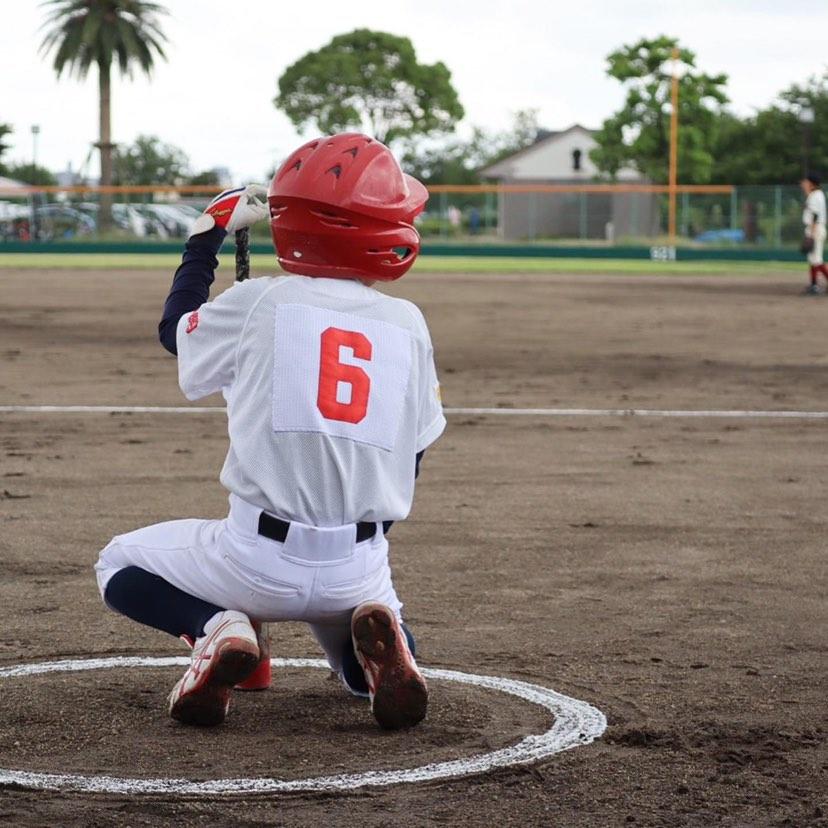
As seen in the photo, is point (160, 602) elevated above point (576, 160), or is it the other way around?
point (576, 160)

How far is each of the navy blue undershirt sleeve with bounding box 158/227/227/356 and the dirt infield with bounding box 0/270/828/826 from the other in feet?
3.05

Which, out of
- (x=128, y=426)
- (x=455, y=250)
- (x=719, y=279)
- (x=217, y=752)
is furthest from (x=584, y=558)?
(x=455, y=250)

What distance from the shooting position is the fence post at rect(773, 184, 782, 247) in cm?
4516

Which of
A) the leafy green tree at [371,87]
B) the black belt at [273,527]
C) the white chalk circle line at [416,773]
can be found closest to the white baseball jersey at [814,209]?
the white chalk circle line at [416,773]

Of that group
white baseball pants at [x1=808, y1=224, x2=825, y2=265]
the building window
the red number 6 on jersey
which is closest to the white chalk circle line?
the red number 6 on jersey

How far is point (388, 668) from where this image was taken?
374cm

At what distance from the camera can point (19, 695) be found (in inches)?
160

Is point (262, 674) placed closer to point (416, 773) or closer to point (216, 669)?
point (216, 669)

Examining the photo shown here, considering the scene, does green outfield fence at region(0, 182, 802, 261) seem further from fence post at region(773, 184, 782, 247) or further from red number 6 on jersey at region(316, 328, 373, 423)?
red number 6 on jersey at region(316, 328, 373, 423)

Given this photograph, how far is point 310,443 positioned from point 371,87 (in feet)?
297

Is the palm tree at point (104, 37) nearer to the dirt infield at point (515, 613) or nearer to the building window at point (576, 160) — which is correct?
the building window at point (576, 160)

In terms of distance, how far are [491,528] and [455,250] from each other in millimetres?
40071

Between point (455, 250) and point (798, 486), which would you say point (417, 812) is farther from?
point (455, 250)

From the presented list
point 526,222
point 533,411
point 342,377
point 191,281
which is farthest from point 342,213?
point 526,222
